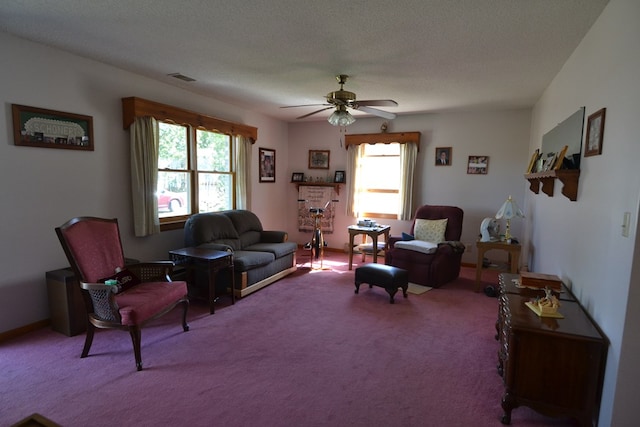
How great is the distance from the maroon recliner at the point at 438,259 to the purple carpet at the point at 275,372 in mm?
816

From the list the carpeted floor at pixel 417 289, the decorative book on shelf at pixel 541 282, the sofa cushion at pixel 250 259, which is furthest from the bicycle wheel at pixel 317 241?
the decorative book on shelf at pixel 541 282

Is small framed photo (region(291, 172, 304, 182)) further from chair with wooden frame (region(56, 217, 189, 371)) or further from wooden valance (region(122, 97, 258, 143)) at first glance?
chair with wooden frame (region(56, 217, 189, 371))

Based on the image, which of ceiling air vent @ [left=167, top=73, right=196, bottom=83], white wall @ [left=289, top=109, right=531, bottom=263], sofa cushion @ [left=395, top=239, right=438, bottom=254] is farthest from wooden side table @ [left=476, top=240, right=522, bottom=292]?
ceiling air vent @ [left=167, top=73, right=196, bottom=83]

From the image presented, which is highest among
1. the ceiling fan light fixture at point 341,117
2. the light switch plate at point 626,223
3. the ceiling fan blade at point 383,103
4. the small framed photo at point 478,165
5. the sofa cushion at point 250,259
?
the ceiling fan blade at point 383,103

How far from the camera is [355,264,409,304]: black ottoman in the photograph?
12.9ft

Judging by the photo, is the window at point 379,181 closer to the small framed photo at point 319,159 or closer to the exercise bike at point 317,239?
the small framed photo at point 319,159

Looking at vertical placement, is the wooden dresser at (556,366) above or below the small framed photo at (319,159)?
below

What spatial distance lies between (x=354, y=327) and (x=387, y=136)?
144 inches

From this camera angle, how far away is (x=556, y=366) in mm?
1903

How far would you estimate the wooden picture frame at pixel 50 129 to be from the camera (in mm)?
2938

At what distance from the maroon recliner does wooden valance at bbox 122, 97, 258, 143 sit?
2.88 meters

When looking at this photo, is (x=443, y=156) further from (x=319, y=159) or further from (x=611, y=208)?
(x=611, y=208)

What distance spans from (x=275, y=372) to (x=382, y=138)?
4455 mm

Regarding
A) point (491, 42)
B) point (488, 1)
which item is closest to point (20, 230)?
point (488, 1)
